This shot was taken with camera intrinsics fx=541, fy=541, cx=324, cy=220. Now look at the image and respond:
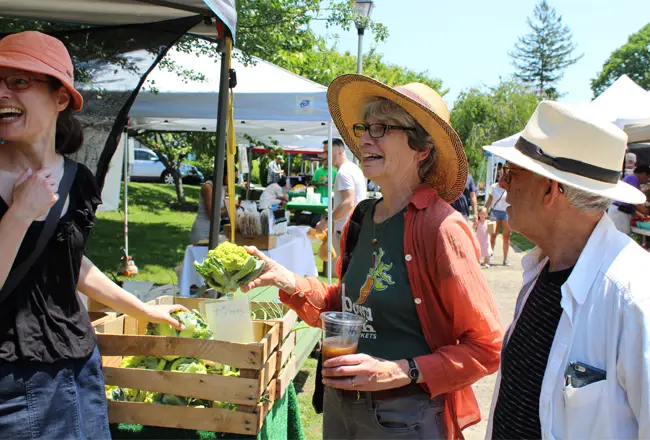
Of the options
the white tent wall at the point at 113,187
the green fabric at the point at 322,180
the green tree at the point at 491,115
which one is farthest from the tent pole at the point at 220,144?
the green tree at the point at 491,115

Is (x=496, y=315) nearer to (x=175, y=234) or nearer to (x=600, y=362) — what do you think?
(x=600, y=362)

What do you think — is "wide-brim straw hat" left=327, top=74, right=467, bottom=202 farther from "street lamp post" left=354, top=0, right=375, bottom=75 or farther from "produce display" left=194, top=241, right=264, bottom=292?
"street lamp post" left=354, top=0, right=375, bottom=75

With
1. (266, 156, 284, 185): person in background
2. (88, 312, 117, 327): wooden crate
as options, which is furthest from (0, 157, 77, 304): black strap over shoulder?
(266, 156, 284, 185): person in background

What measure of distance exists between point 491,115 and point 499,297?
26.7 m

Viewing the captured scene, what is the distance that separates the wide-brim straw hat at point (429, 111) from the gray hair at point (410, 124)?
0.06 feet

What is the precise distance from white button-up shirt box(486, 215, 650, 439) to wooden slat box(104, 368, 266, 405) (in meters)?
1.20

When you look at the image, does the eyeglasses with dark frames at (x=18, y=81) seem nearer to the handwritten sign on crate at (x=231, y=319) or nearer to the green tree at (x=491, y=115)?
the handwritten sign on crate at (x=231, y=319)

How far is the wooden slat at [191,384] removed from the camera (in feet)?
7.34

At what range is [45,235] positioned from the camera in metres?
1.73

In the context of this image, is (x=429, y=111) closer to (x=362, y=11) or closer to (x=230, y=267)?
(x=230, y=267)

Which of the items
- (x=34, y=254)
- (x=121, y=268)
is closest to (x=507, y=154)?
(x=34, y=254)

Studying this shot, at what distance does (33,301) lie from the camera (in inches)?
67.9

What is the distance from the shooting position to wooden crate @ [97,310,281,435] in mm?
2223

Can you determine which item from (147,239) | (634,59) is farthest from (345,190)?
(634,59)
